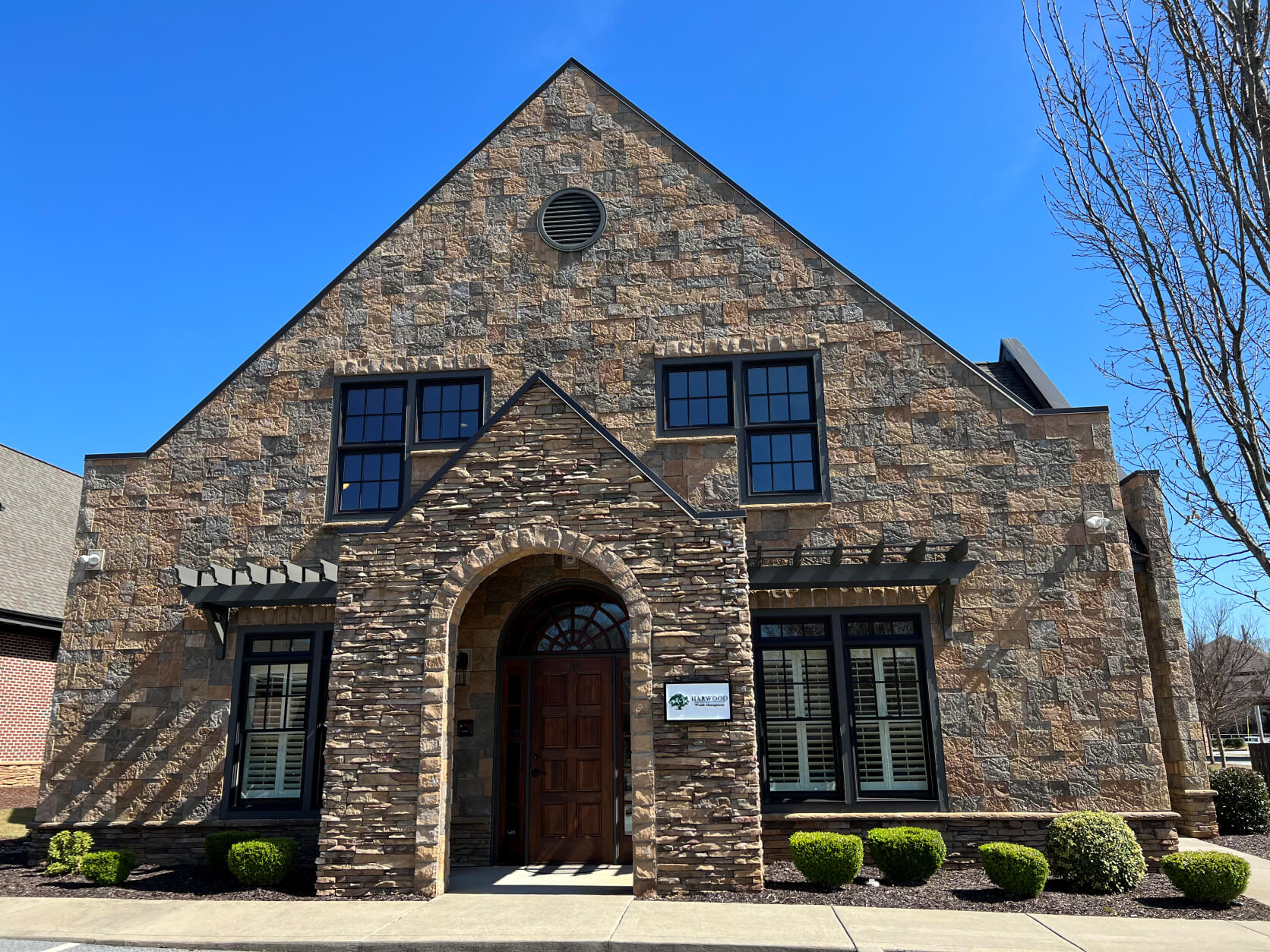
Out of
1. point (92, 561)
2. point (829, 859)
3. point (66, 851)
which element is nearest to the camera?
point (829, 859)

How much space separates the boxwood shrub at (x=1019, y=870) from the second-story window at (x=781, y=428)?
16.0ft

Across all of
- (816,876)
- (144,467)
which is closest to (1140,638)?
(816,876)

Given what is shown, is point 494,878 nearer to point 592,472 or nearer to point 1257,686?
point 592,472

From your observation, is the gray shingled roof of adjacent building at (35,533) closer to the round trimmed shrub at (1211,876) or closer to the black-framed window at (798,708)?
the black-framed window at (798,708)

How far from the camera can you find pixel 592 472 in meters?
10.1

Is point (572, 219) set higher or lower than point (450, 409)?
higher

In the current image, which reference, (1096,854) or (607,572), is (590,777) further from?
(1096,854)

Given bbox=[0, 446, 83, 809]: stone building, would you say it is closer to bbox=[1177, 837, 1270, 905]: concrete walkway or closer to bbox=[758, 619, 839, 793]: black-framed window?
bbox=[758, 619, 839, 793]: black-framed window

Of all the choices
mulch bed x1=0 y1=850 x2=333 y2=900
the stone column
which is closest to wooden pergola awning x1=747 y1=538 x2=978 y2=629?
the stone column

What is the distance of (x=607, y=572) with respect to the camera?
9.86 m

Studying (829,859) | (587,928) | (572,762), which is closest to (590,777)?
(572,762)

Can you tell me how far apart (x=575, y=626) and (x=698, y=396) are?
139 inches

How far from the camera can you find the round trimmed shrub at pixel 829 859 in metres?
9.27

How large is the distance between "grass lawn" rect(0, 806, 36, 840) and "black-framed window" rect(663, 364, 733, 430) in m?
11.8
